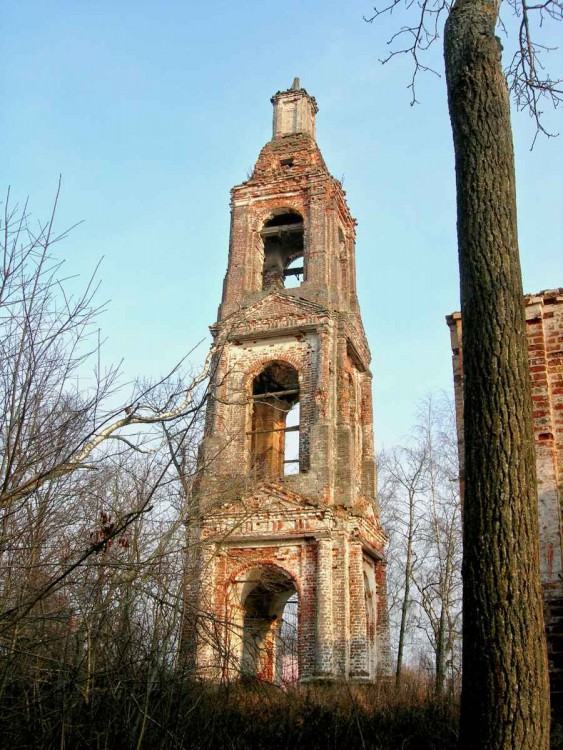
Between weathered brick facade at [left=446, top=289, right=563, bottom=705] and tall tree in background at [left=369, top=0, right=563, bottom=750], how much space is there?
7.49 ft

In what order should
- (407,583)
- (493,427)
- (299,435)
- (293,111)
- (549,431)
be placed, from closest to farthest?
(493,427) < (549,431) < (299,435) < (293,111) < (407,583)

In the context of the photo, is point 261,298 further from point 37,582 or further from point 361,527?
point 37,582

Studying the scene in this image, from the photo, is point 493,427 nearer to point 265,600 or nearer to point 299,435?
point 299,435

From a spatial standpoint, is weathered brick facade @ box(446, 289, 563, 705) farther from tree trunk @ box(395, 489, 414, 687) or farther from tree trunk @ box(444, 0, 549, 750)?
tree trunk @ box(395, 489, 414, 687)

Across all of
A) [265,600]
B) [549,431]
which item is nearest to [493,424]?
[549,431]

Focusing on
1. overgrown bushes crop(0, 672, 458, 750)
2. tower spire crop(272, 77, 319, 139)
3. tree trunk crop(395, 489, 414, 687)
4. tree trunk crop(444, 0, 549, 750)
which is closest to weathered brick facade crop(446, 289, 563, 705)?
overgrown bushes crop(0, 672, 458, 750)

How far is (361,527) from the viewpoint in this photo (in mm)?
16078

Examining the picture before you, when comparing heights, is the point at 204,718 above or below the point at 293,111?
below

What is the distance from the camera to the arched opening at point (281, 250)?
2062 cm

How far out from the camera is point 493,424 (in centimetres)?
418

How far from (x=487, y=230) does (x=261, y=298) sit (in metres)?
13.9

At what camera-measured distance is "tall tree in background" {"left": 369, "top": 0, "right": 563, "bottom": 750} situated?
3666mm

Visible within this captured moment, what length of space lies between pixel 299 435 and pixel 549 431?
9970mm

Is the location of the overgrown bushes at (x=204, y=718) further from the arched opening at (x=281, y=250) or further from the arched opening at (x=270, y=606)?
the arched opening at (x=281, y=250)
